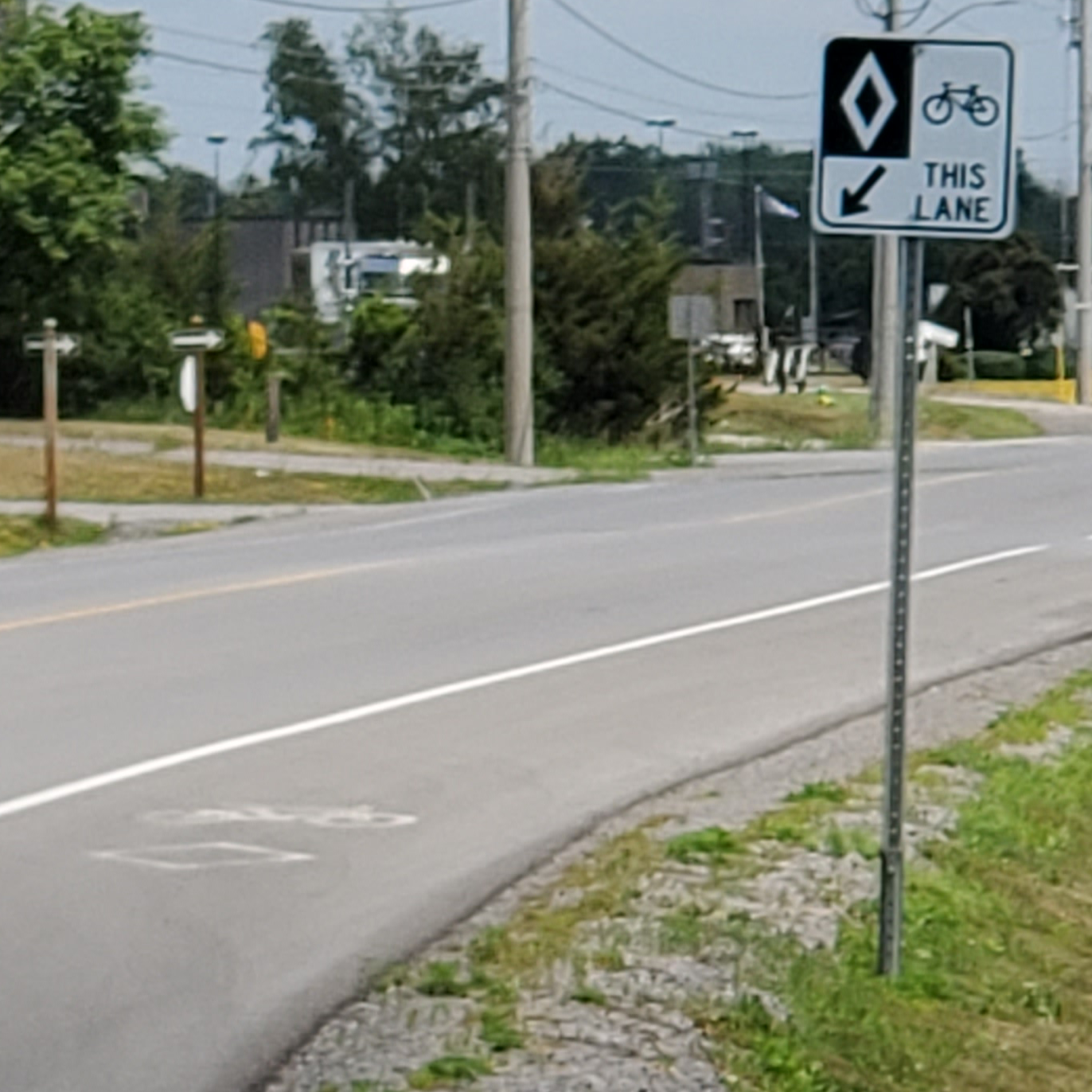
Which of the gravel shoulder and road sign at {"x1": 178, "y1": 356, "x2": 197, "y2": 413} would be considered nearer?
the gravel shoulder

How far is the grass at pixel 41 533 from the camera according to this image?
87.5ft

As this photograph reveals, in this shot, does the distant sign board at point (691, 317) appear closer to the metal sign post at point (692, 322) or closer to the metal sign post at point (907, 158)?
the metal sign post at point (692, 322)

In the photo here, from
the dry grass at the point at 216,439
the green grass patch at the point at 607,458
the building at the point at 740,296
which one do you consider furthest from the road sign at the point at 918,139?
the building at the point at 740,296

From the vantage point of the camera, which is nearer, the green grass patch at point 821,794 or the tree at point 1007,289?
the green grass patch at point 821,794

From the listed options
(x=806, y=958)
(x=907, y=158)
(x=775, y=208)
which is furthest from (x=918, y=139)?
(x=775, y=208)

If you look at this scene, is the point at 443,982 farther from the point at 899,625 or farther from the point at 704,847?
the point at 704,847

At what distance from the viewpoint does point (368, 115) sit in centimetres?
10762

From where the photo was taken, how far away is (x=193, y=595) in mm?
20281

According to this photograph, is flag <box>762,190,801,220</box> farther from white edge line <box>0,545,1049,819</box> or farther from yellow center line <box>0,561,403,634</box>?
white edge line <box>0,545,1049,819</box>

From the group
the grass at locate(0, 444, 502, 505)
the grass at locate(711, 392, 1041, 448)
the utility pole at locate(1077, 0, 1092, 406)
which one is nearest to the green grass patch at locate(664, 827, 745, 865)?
the grass at locate(0, 444, 502, 505)

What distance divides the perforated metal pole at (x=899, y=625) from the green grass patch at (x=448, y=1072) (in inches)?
65.0

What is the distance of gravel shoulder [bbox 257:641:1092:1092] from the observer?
282 inches

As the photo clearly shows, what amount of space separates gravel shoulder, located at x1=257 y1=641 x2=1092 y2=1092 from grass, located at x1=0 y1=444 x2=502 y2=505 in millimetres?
19602

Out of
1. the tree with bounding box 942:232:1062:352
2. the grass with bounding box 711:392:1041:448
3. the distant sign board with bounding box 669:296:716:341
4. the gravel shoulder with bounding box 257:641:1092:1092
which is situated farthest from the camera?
the tree with bounding box 942:232:1062:352
